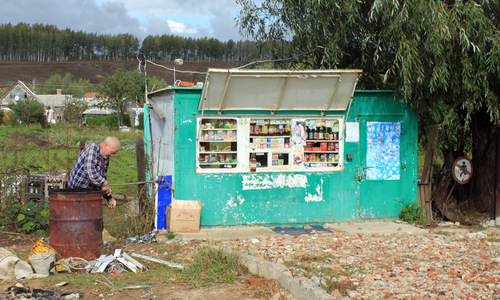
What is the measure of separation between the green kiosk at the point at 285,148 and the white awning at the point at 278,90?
2cm

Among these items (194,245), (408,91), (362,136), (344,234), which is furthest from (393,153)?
(194,245)

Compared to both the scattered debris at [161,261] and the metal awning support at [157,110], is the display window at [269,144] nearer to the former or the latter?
the metal awning support at [157,110]

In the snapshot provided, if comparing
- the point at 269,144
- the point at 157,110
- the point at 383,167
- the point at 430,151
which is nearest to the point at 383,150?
the point at 383,167

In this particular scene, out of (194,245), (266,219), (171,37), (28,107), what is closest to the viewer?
(194,245)

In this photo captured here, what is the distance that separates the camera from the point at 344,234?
29.9ft

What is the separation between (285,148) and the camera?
32.5ft

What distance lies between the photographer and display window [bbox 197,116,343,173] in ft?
31.2

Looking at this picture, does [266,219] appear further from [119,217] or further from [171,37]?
[171,37]

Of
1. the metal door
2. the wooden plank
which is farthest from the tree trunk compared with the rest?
the metal door

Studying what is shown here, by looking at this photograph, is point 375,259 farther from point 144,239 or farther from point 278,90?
point 144,239

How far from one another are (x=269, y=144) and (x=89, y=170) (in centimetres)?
378

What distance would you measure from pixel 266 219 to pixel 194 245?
1983 mm

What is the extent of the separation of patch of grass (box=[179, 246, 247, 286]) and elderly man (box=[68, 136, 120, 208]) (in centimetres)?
176

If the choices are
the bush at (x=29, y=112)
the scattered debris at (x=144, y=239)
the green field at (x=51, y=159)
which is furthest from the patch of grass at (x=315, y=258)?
the bush at (x=29, y=112)
